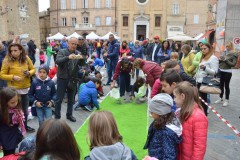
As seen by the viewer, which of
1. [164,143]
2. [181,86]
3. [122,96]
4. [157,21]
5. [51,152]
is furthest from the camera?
[157,21]

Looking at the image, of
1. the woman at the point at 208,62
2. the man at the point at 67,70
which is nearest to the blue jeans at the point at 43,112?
the man at the point at 67,70

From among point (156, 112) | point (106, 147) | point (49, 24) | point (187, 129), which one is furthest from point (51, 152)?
point (49, 24)

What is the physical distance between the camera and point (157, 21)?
1946 inches

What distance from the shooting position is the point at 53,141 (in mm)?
1841

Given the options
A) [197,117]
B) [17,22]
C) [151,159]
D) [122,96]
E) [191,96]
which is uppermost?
[17,22]

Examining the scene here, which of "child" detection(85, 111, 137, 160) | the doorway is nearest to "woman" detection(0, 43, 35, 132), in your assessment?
"child" detection(85, 111, 137, 160)

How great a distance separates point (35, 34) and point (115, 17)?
54.4 feet

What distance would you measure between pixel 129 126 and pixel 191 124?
3.14m

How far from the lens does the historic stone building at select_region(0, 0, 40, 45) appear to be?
30.8m

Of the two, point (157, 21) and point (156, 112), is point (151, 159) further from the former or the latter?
point (157, 21)

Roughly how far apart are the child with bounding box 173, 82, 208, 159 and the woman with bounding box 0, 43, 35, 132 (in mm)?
3029

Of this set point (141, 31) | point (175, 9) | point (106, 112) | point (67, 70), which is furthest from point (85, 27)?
point (106, 112)

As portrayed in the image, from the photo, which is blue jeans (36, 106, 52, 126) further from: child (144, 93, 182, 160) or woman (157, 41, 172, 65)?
woman (157, 41, 172, 65)

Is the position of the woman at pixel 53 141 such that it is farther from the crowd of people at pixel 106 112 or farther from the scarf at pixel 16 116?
the scarf at pixel 16 116
